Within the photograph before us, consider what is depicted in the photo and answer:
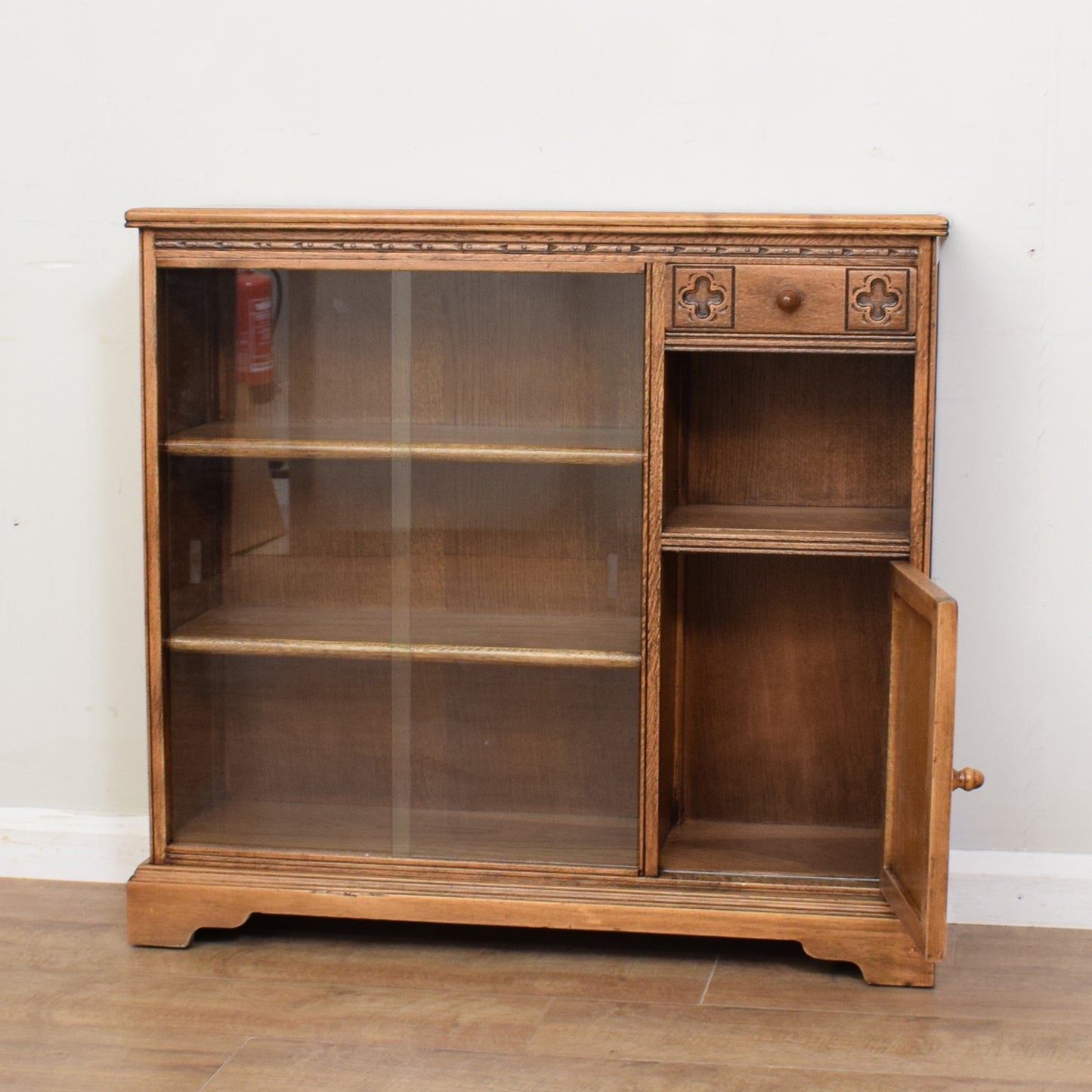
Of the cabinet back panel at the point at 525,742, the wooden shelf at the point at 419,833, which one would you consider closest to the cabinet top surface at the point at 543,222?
the cabinet back panel at the point at 525,742

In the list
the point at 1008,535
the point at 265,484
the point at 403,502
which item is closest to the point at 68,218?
the point at 265,484

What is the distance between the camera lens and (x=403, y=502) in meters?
2.38

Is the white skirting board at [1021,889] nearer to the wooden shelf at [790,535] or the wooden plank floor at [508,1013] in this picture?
the wooden plank floor at [508,1013]

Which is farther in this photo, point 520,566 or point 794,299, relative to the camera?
point 520,566

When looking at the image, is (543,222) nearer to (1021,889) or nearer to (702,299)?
(702,299)

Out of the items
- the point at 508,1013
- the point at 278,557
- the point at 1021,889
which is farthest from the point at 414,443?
the point at 1021,889

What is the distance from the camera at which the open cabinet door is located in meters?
1.98

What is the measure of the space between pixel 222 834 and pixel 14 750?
59 cm

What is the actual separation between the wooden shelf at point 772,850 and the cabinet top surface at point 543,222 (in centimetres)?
97

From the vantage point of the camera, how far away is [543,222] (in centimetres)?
223

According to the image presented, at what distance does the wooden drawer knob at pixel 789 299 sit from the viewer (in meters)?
2.20

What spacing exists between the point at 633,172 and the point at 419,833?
118 centimetres

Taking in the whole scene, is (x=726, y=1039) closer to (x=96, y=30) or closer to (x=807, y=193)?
(x=807, y=193)

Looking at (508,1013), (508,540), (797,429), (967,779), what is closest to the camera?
(967,779)
